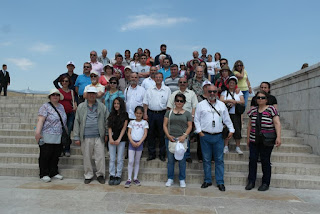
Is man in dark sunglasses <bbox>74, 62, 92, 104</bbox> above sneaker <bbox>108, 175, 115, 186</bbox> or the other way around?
above

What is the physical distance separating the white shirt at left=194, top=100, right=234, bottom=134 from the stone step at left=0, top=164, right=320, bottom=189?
1044 millimetres

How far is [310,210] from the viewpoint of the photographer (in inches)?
158

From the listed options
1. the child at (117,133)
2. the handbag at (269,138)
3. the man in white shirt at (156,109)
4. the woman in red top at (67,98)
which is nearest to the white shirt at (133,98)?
the man in white shirt at (156,109)

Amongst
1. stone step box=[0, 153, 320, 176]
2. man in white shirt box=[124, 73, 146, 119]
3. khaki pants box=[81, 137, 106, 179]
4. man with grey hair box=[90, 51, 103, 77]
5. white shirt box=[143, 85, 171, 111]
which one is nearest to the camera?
khaki pants box=[81, 137, 106, 179]

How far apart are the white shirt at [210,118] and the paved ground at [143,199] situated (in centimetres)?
114

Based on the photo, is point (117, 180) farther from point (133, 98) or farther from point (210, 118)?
point (210, 118)

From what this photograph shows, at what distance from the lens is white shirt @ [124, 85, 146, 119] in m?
6.11

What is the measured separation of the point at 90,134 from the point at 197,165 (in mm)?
2447

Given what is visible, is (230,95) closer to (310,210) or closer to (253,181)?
(253,181)

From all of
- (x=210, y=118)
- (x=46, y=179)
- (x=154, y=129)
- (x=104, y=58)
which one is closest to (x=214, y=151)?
(x=210, y=118)

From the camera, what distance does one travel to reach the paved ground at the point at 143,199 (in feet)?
12.8

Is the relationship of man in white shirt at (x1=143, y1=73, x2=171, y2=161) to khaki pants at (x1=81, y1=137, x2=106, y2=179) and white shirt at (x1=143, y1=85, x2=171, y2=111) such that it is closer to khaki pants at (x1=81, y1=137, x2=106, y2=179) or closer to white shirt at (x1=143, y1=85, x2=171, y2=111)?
white shirt at (x1=143, y1=85, x2=171, y2=111)

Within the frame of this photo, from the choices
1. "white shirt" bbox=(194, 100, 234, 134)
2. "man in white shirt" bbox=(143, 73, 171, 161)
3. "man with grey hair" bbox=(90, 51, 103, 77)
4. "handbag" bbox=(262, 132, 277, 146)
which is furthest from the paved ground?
"man with grey hair" bbox=(90, 51, 103, 77)

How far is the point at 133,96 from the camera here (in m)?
6.13
